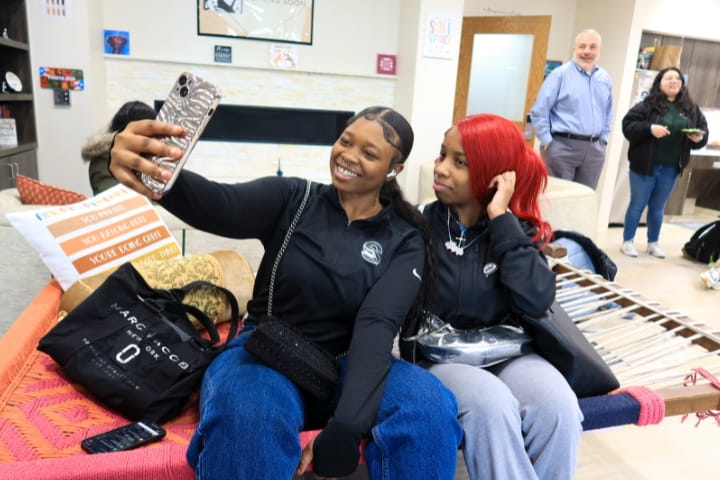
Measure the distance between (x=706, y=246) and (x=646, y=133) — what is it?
41.6 inches

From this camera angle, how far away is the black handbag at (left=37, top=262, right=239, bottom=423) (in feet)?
4.27

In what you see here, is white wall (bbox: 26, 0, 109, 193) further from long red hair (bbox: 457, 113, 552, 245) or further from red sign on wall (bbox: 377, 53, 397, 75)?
long red hair (bbox: 457, 113, 552, 245)

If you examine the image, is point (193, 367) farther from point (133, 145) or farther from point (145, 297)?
point (133, 145)

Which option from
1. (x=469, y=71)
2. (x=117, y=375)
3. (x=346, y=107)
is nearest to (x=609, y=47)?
(x=469, y=71)

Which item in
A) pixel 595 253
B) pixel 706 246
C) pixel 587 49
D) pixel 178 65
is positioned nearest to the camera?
pixel 595 253

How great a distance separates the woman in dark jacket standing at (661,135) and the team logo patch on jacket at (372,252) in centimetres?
358

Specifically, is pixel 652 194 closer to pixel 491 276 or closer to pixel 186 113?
pixel 491 276

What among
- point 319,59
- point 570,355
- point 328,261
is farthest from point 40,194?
point 319,59

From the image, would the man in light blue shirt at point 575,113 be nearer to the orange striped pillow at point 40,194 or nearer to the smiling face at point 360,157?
the smiling face at point 360,157

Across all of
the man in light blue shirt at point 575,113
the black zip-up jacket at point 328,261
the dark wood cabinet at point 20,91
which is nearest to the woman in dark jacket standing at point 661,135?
the man in light blue shirt at point 575,113

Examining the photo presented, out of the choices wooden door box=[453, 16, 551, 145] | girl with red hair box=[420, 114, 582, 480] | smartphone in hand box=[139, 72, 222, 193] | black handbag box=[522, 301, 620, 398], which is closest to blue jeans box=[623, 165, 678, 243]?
wooden door box=[453, 16, 551, 145]

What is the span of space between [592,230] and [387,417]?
108 inches

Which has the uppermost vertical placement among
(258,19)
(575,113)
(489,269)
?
(258,19)

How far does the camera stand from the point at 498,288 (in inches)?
59.3
